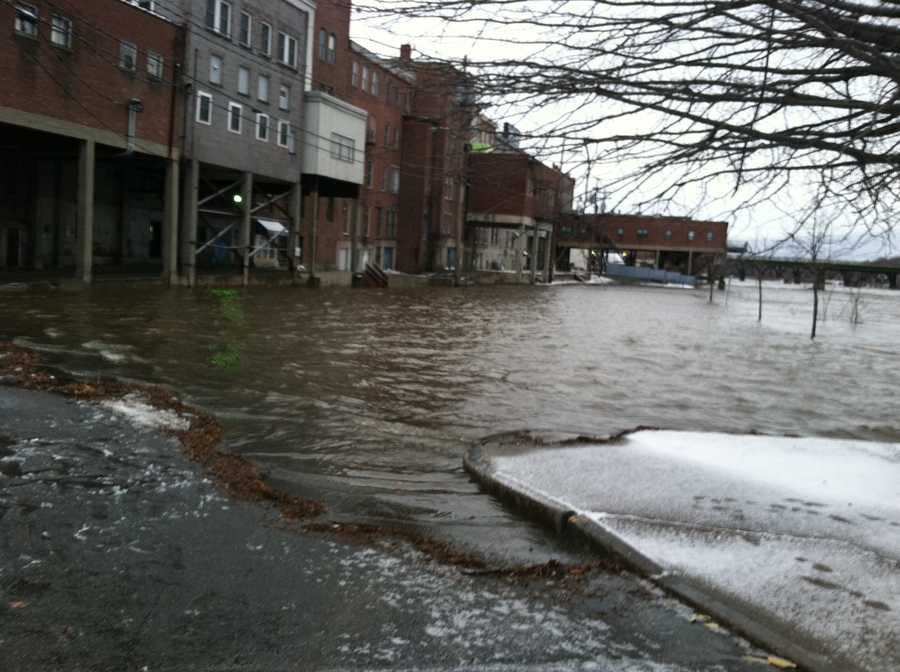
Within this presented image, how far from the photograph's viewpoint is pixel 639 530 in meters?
5.74

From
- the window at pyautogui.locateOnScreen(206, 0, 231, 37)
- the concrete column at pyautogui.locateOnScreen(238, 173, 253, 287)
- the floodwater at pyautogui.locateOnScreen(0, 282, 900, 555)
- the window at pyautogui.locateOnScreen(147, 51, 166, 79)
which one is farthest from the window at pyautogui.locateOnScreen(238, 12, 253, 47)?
the floodwater at pyautogui.locateOnScreen(0, 282, 900, 555)

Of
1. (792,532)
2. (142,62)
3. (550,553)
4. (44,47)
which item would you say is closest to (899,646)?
(792,532)

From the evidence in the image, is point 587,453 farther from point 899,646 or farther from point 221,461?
point 899,646

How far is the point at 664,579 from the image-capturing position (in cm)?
499

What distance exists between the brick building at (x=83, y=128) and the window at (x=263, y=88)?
17.1ft

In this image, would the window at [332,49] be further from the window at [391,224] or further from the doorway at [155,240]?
the doorway at [155,240]

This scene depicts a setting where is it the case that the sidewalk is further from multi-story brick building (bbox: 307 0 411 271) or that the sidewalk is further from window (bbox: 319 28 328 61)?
window (bbox: 319 28 328 61)

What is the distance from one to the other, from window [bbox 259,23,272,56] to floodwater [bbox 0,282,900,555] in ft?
41.9

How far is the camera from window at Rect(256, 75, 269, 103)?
36.4m

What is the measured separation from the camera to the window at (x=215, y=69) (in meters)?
33.2

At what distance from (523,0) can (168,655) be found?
465cm

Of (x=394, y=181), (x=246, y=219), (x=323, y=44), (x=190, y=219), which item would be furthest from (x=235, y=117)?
(x=394, y=181)

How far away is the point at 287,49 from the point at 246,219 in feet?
27.1

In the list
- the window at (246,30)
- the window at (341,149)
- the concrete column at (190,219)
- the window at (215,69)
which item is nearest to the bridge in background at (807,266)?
the window at (341,149)
